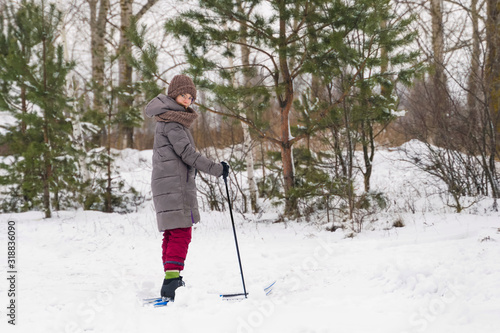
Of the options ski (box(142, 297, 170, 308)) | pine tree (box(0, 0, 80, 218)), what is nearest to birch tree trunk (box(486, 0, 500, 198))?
ski (box(142, 297, 170, 308))

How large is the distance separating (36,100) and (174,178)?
5.29 m

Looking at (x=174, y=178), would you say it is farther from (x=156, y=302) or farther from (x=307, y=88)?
(x=307, y=88)

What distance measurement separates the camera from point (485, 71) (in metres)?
5.65

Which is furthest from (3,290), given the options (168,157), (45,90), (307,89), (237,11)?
(307,89)

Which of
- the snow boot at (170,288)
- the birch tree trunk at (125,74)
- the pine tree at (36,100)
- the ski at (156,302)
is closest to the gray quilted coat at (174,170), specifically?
the snow boot at (170,288)

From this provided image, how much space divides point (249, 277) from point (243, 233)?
6.95 ft

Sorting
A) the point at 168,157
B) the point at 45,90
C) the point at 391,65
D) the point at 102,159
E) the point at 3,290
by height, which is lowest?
the point at 3,290

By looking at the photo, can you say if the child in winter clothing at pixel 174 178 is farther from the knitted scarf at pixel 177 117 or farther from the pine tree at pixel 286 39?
the pine tree at pixel 286 39

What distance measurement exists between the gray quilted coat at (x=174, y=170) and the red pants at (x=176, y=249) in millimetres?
104

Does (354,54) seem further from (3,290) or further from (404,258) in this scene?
(3,290)

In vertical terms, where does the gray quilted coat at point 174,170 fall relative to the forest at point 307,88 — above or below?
below

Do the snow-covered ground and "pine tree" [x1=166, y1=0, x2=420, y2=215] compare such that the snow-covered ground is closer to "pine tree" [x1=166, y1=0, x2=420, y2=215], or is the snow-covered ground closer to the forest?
the forest

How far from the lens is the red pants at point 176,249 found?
319 cm

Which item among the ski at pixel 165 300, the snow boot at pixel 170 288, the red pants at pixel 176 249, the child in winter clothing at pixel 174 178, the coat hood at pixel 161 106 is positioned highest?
the coat hood at pixel 161 106
